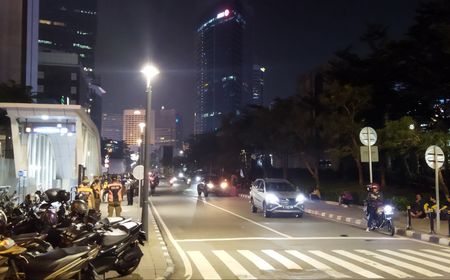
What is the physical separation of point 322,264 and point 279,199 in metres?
12.2

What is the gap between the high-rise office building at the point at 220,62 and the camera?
341 feet

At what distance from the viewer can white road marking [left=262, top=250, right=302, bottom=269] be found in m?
11.8

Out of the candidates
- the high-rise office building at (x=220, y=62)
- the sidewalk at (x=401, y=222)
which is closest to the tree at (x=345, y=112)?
the sidewalk at (x=401, y=222)

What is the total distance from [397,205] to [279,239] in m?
10.4

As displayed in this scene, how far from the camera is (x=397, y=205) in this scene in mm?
25062

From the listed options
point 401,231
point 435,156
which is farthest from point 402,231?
point 435,156

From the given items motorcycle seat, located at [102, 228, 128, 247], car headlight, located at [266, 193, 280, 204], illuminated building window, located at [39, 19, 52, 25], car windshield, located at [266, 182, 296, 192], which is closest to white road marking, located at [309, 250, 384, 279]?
motorcycle seat, located at [102, 228, 128, 247]

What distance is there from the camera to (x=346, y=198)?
3147 centimetres

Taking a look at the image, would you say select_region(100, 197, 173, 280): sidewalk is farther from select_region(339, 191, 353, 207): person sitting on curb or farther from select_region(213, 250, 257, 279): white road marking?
select_region(339, 191, 353, 207): person sitting on curb

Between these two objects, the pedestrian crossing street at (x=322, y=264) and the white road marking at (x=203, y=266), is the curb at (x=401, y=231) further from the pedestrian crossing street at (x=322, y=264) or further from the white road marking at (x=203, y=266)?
the white road marking at (x=203, y=266)

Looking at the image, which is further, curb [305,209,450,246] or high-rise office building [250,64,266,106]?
high-rise office building [250,64,266,106]

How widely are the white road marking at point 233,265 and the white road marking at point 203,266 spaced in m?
0.40

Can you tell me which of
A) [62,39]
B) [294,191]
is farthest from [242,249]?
[62,39]

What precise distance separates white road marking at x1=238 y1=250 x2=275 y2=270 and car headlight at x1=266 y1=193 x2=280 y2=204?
1024 cm
